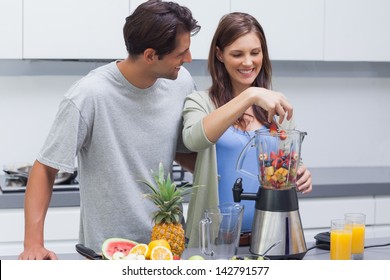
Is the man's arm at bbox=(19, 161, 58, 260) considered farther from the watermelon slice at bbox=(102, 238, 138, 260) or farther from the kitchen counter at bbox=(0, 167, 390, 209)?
the kitchen counter at bbox=(0, 167, 390, 209)

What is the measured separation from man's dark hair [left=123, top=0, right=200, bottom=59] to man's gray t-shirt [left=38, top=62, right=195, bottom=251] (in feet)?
0.49

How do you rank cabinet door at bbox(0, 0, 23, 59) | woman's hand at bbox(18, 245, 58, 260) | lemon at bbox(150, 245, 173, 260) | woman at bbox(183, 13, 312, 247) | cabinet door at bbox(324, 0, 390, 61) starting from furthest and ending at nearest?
cabinet door at bbox(324, 0, 390, 61), cabinet door at bbox(0, 0, 23, 59), woman at bbox(183, 13, 312, 247), woman's hand at bbox(18, 245, 58, 260), lemon at bbox(150, 245, 173, 260)

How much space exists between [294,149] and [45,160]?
0.71 meters

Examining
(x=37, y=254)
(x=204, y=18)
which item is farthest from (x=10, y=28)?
(x=37, y=254)

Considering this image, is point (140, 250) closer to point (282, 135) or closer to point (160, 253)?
point (160, 253)

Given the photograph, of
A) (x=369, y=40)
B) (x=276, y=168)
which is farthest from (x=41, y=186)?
(x=369, y=40)

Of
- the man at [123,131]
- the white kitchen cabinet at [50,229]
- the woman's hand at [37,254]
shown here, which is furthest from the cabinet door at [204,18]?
the woman's hand at [37,254]

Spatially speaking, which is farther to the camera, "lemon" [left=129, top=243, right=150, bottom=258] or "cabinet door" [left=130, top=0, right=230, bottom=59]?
"cabinet door" [left=130, top=0, right=230, bottom=59]

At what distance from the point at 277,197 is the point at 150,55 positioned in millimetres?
555

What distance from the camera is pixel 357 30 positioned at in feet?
12.7

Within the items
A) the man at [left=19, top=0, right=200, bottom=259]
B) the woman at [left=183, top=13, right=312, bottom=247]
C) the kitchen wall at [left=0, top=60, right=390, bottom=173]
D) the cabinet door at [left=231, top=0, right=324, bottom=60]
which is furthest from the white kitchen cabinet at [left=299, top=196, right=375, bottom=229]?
the man at [left=19, top=0, right=200, bottom=259]

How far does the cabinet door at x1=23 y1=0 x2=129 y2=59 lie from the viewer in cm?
343

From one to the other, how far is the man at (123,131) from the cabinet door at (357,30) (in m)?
1.59

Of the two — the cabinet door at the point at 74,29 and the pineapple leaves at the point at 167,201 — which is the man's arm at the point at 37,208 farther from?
the cabinet door at the point at 74,29
